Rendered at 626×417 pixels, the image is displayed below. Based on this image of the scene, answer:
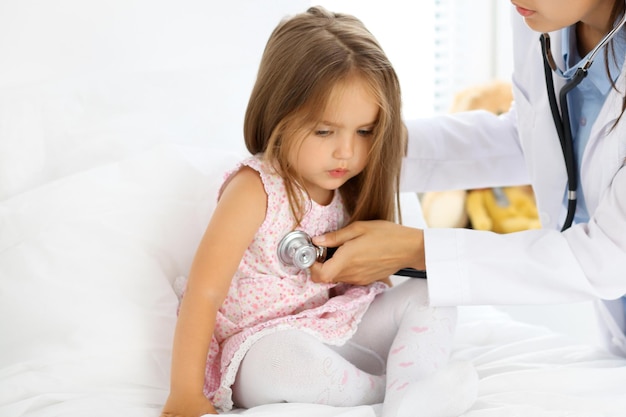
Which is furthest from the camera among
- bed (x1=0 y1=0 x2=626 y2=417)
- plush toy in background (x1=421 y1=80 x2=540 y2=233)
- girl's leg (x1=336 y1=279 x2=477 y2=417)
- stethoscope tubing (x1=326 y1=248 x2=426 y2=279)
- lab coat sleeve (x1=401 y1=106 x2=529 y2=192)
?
plush toy in background (x1=421 y1=80 x2=540 y2=233)

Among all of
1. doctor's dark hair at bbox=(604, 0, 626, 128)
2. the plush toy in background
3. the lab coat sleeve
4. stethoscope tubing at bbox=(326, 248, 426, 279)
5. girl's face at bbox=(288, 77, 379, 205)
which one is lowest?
the plush toy in background

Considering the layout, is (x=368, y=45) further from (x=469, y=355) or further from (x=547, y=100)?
(x=469, y=355)

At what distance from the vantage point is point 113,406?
3.97ft

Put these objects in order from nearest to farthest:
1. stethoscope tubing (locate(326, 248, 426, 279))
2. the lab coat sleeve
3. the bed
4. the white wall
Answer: the bed
stethoscope tubing (locate(326, 248, 426, 279))
the white wall
the lab coat sleeve

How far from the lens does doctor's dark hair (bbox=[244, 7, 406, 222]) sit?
4.33 feet

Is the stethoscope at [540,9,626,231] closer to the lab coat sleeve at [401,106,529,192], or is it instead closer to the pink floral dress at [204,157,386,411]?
the lab coat sleeve at [401,106,529,192]

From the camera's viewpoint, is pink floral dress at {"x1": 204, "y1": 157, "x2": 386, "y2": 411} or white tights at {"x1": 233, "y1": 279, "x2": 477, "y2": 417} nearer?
white tights at {"x1": 233, "y1": 279, "x2": 477, "y2": 417}

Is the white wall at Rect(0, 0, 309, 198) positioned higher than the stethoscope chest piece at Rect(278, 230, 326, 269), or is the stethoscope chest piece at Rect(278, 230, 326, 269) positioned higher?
the white wall at Rect(0, 0, 309, 198)

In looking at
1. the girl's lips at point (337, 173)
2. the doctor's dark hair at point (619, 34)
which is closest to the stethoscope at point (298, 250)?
the girl's lips at point (337, 173)

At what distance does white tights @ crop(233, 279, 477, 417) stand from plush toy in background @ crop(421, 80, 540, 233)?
1756 mm

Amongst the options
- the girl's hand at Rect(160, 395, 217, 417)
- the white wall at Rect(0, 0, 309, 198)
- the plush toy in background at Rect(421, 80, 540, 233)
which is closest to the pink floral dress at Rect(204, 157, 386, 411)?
the girl's hand at Rect(160, 395, 217, 417)

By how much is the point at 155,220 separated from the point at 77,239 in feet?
0.49

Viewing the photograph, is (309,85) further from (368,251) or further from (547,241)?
(547,241)

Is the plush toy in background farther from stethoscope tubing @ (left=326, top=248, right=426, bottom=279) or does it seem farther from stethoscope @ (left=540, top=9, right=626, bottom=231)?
stethoscope tubing @ (left=326, top=248, right=426, bottom=279)
